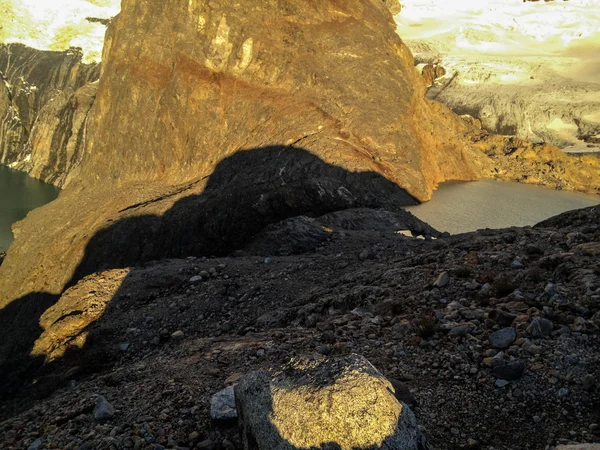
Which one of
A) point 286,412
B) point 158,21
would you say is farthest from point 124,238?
point 286,412

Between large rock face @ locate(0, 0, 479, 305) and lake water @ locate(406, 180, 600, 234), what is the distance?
1293mm

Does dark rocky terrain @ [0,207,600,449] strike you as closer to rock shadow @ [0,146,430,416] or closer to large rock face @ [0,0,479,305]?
rock shadow @ [0,146,430,416]

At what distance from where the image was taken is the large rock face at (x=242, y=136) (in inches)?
765

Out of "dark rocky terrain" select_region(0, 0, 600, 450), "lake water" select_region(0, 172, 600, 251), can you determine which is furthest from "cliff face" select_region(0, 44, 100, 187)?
"dark rocky terrain" select_region(0, 0, 600, 450)

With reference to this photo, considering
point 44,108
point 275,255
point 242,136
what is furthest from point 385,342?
point 44,108

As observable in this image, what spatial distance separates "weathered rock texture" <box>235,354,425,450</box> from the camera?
2.90 metres

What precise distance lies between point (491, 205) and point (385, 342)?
19542 millimetres

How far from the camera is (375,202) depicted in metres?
18.7

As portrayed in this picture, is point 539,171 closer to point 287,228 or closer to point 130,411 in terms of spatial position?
point 287,228

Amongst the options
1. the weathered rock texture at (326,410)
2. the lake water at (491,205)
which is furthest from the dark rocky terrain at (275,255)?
the lake water at (491,205)

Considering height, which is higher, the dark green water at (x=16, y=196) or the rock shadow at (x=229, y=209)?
the rock shadow at (x=229, y=209)

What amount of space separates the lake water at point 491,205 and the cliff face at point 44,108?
51.7 metres

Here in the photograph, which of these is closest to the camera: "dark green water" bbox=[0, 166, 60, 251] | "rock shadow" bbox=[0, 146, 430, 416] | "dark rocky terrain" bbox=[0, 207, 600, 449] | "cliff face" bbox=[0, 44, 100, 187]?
"dark rocky terrain" bbox=[0, 207, 600, 449]

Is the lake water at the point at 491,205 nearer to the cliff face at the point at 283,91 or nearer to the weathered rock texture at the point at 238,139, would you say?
the cliff face at the point at 283,91
